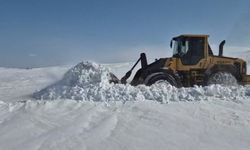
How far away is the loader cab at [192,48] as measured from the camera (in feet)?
41.6

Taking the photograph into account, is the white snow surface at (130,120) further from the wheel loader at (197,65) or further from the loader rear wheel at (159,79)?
the wheel loader at (197,65)

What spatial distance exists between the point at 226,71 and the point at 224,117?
5.25 metres

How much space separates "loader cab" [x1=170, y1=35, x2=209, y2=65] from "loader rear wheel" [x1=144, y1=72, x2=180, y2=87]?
112cm

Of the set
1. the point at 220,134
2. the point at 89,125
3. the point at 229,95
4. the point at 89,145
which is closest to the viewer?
the point at 89,145

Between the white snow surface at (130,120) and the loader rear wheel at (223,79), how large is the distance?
1.87 m

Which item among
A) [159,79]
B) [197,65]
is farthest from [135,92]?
[197,65]

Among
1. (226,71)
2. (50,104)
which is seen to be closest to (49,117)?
(50,104)

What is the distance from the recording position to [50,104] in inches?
358

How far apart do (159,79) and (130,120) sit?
4.45 metres

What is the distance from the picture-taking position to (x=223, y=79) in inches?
485

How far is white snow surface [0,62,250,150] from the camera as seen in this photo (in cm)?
633

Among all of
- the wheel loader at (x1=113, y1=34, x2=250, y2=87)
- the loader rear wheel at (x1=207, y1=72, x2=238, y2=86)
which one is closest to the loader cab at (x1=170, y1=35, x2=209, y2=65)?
the wheel loader at (x1=113, y1=34, x2=250, y2=87)

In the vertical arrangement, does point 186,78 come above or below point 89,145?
above

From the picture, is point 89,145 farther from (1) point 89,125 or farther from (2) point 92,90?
(2) point 92,90
